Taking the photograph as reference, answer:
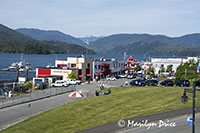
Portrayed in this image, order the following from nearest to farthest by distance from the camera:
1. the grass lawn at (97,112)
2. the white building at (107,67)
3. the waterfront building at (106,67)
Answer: the grass lawn at (97,112) → the waterfront building at (106,67) → the white building at (107,67)

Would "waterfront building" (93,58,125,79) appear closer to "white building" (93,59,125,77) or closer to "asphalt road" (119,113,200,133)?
"white building" (93,59,125,77)

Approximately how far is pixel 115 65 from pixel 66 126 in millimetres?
70319

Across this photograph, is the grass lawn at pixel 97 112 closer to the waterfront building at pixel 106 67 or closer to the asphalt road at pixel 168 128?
the asphalt road at pixel 168 128

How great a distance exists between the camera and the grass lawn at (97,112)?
24.6 metres

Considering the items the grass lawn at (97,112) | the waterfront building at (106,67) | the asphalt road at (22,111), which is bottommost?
the asphalt road at (22,111)

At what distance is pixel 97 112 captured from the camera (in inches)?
1172

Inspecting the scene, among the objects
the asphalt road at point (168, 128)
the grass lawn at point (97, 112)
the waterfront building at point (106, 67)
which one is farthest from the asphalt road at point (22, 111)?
the waterfront building at point (106, 67)

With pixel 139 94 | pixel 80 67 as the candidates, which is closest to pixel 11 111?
pixel 139 94

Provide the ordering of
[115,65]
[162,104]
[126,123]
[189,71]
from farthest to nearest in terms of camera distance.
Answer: [115,65] < [189,71] < [162,104] < [126,123]

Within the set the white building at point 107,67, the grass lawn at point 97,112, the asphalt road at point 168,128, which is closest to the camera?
the asphalt road at point 168,128

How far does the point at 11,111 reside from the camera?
1346 inches

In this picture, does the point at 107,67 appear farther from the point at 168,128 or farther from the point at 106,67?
the point at 168,128

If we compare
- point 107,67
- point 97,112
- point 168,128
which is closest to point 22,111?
point 97,112

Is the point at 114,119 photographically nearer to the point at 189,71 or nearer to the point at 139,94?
the point at 139,94
